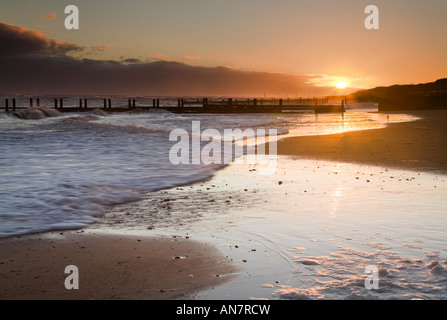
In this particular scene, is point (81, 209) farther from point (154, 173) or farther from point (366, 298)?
point (366, 298)

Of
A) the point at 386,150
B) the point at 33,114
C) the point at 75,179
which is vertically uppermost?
the point at 33,114

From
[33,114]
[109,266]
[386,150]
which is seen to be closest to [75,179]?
[109,266]

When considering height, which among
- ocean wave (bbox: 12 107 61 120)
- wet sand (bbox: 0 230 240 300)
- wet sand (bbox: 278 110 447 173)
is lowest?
wet sand (bbox: 0 230 240 300)

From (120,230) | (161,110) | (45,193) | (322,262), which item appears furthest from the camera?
(161,110)

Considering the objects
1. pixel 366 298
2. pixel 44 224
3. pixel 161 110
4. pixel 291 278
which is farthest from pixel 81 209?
pixel 161 110

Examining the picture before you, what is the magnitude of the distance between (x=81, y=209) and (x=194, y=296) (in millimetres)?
4050

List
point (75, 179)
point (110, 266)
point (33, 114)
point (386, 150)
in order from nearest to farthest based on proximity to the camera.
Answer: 1. point (110, 266)
2. point (75, 179)
3. point (386, 150)
4. point (33, 114)

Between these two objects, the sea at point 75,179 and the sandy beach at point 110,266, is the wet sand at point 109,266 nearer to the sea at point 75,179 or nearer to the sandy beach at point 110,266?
the sandy beach at point 110,266

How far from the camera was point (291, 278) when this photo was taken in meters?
3.85

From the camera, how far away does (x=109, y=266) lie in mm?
4277

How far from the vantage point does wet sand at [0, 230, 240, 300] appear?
3636 mm

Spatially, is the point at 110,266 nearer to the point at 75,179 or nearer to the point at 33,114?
the point at 75,179

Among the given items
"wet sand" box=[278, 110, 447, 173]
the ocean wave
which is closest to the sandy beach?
→ "wet sand" box=[278, 110, 447, 173]

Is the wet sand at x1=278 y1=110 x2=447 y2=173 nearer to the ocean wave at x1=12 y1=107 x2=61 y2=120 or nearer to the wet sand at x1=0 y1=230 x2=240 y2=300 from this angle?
the wet sand at x1=0 y1=230 x2=240 y2=300
